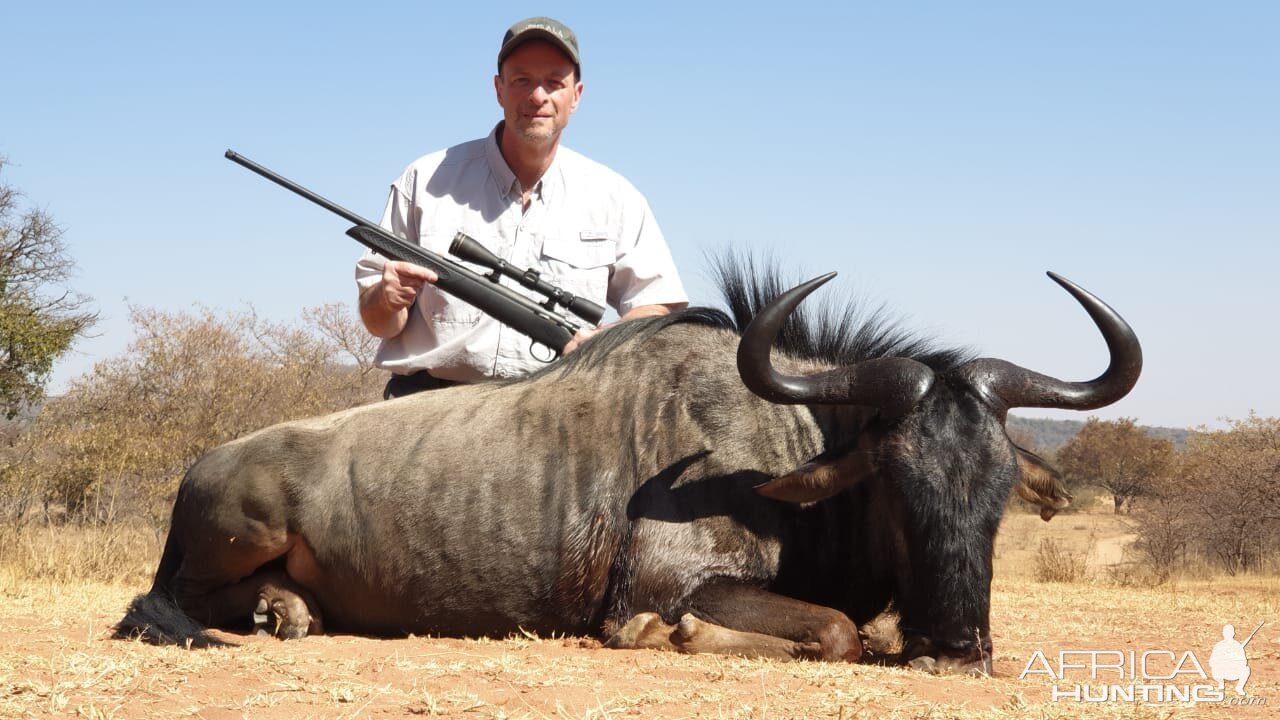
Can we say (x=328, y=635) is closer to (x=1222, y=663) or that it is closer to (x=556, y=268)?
(x=556, y=268)

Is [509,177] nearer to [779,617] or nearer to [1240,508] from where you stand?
[779,617]

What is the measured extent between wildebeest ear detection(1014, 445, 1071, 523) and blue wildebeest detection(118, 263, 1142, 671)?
1 cm

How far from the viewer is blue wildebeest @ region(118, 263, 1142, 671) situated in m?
4.83

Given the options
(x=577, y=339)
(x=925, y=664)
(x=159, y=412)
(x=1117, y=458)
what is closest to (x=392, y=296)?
(x=577, y=339)

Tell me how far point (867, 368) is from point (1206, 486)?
45.4ft

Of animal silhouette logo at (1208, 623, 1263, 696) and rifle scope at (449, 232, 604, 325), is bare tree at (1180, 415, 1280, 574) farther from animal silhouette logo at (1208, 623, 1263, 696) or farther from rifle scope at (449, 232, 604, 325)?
rifle scope at (449, 232, 604, 325)

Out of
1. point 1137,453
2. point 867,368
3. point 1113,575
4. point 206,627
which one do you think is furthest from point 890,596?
point 1137,453

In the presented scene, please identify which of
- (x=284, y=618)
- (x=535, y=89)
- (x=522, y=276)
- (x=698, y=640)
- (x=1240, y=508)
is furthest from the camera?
(x=1240, y=508)

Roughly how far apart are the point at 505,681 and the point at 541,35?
13.4 ft

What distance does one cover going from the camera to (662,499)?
5352 millimetres

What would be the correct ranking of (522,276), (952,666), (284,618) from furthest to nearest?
(522,276) → (284,618) → (952,666)

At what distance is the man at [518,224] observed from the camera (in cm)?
686

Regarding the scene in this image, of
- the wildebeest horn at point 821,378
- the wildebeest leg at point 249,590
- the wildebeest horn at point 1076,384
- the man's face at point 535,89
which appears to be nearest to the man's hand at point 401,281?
the man's face at point 535,89

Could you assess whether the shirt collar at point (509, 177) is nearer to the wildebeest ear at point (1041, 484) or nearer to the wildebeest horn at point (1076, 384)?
the wildebeest horn at point (1076, 384)
